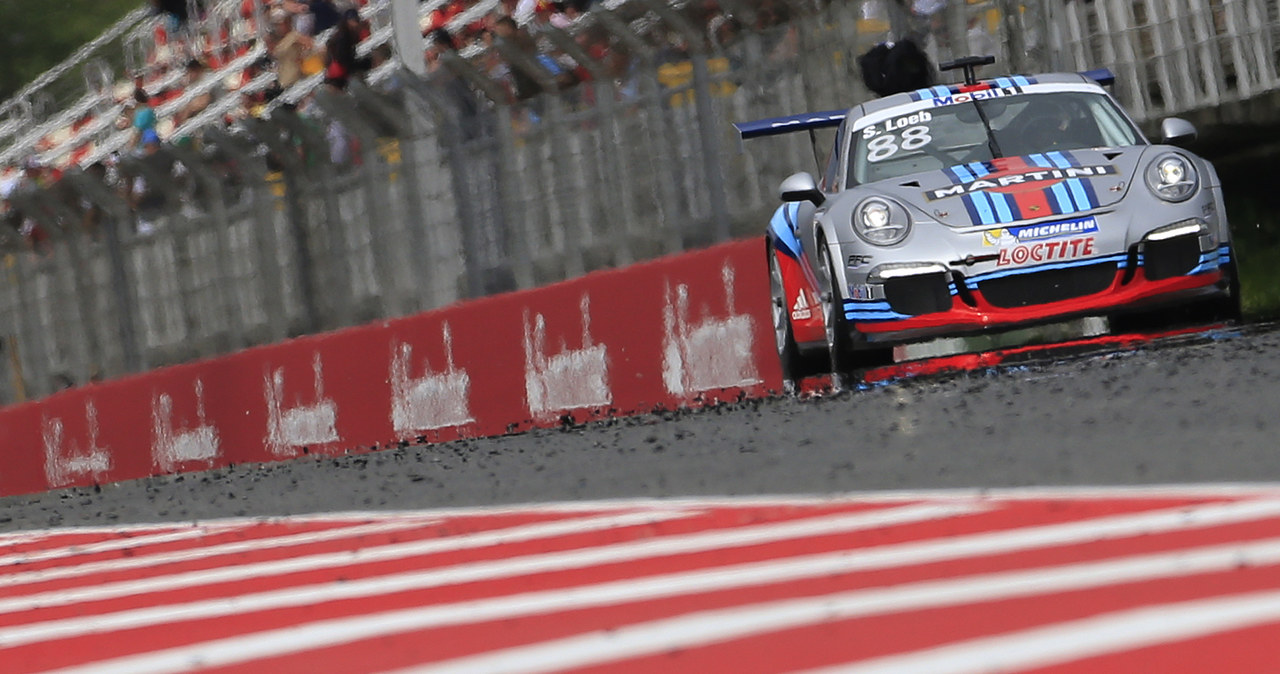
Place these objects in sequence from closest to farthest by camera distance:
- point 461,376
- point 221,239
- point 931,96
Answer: point 931,96 → point 461,376 → point 221,239

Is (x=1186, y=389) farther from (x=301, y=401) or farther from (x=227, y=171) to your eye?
(x=227, y=171)

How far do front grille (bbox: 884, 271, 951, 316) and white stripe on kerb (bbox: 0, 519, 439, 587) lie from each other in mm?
3025

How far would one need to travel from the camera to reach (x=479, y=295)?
1369 cm

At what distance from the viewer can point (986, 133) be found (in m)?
10.1

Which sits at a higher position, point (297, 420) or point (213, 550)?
point (297, 420)

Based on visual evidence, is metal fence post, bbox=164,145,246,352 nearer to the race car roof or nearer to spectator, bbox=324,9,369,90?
spectator, bbox=324,9,369,90

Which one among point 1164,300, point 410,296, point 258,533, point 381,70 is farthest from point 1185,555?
point 381,70

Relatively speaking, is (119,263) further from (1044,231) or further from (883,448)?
(883,448)

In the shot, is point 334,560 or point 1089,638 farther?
point 334,560

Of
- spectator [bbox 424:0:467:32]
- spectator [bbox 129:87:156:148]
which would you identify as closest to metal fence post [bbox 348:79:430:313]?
spectator [bbox 424:0:467:32]

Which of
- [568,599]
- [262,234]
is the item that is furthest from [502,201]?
[568,599]

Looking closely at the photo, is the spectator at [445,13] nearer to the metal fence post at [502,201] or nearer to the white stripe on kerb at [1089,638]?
the metal fence post at [502,201]

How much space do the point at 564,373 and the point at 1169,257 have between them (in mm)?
4223

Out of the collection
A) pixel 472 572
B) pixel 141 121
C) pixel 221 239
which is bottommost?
pixel 472 572
